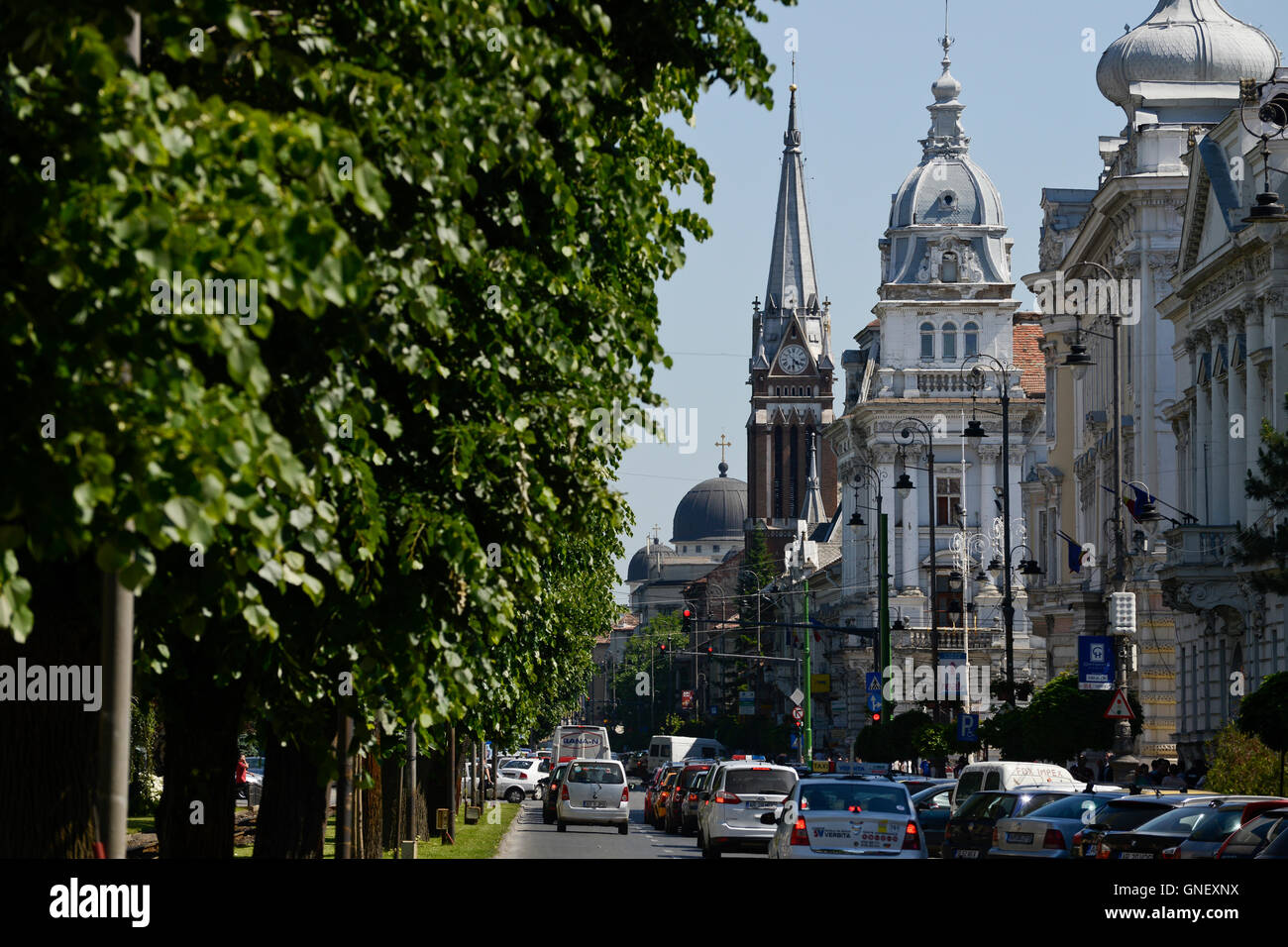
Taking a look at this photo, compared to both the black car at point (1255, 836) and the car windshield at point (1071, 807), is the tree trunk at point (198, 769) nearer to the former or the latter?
the black car at point (1255, 836)

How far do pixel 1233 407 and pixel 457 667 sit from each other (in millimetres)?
43435

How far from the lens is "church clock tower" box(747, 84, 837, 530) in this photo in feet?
633

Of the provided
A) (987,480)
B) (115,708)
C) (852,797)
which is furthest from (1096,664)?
(987,480)

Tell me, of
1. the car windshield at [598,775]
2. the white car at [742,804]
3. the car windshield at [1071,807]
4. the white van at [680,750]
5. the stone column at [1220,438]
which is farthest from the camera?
the white van at [680,750]

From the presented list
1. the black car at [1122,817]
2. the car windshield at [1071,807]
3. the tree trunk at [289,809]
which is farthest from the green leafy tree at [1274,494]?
the tree trunk at [289,809]

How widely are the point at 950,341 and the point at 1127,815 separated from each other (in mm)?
88618

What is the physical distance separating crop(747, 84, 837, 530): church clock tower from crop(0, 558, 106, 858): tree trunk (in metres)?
179

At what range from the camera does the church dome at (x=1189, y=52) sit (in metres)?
64.5

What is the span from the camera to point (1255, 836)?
18875 mm

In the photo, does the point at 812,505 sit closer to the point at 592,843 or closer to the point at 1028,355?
the point at 1028,355

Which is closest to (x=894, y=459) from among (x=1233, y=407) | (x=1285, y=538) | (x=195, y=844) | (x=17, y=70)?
(x=1233, y=407)

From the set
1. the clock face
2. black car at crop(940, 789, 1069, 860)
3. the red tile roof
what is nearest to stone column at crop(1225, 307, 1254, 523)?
black car at crop(940, 789, 1069, 860)

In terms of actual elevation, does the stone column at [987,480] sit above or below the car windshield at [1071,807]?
above

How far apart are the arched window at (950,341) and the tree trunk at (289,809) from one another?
90568 mm
